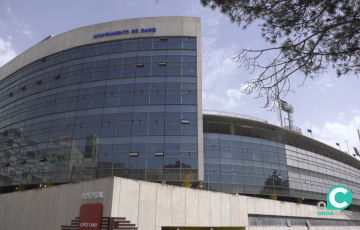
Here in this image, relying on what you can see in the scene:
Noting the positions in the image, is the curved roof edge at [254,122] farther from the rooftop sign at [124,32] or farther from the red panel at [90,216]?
the red panel at [90,216]

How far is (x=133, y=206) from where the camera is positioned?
15.3 m

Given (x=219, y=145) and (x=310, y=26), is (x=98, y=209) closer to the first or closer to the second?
(x=310, y=26)

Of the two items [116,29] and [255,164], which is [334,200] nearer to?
[255,164]

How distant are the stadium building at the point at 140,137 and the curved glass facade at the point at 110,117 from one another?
103 mm

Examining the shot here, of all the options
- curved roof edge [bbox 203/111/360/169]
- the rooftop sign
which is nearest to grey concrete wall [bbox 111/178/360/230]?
curved roof edge [bbox 203/111/360/169]

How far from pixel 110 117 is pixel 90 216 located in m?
13.4

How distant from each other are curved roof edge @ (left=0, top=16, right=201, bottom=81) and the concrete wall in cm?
1755

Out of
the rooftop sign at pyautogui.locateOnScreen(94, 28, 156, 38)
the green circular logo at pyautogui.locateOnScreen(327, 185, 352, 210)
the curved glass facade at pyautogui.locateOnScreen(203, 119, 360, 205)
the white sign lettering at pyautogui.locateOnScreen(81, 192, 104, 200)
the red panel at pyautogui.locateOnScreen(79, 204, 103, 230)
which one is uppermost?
the rooftop sign at pyautogui.locateOnScreen(94, 28, 156, 38)

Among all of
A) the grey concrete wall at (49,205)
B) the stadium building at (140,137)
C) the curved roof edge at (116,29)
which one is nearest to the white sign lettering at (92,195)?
the grey concrete wall at (49,205)

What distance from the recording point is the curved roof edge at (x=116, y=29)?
29938mm

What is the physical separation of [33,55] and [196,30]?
20.1 meters

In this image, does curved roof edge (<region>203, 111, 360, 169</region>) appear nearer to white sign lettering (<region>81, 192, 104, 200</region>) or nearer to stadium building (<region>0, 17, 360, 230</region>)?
stadium building (<region>0, 17, 360, 230</region>)

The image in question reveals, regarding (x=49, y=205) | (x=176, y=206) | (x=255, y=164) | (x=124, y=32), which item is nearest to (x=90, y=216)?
(x=49, y=205)

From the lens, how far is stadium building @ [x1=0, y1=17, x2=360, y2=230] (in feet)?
67.3
